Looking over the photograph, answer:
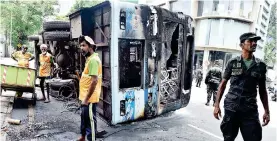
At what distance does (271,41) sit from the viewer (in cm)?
3375

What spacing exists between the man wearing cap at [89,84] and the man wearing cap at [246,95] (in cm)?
188

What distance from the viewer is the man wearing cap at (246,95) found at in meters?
2.76

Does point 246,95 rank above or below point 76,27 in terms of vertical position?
below

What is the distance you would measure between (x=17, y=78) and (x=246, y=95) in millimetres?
5188

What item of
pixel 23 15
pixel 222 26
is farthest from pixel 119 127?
pixel 23 15

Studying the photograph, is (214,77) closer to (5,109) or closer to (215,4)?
(5,109)

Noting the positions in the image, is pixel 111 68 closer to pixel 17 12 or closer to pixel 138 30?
pixel 138 30

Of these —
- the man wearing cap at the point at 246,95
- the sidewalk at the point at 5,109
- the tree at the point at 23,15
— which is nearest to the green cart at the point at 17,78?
the sidewalk at the point at 5,109

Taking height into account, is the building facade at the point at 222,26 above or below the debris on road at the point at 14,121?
above

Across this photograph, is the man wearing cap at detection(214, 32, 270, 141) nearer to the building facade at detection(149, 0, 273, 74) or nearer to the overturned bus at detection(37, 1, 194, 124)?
the overturned bus at detection(37, 1, 194, 124)

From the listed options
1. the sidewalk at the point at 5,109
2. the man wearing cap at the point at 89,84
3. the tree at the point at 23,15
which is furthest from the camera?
the tree at the point at 23,15

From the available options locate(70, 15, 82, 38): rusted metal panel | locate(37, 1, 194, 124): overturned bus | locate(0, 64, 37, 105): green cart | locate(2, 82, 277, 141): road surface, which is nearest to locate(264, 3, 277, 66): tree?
locate(2, 82, 277, 141): road surface

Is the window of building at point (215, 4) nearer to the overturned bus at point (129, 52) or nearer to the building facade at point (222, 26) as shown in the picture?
the building facade at point (222, 26)

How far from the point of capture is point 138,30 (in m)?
4.55
